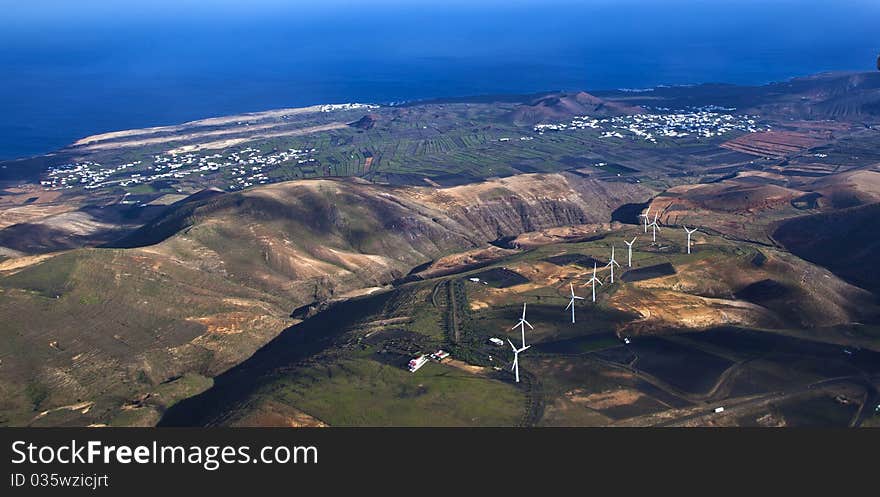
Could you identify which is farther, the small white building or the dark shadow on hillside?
the small white building

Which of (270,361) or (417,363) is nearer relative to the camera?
(417,363)

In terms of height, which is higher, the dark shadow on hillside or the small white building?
the small white building

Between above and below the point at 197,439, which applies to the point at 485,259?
below

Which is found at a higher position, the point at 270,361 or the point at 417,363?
the point at 417,363

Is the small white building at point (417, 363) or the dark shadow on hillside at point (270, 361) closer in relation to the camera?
the dark shadow on hillside at point (270, 361)

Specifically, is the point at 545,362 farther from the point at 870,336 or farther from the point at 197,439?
the point at 197,439

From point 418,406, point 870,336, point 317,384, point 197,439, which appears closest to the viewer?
point 197,439

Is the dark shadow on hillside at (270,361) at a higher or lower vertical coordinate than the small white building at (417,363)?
lower

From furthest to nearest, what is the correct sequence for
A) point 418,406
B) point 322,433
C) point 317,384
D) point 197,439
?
point 317,384
point 418,406
point 322,433
point 197,439

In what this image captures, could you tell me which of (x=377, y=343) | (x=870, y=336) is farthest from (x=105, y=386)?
(x=870, y=336)

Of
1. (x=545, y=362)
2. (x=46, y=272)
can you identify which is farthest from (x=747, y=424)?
(x=46, y=272)

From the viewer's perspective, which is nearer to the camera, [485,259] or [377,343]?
[377,343]
